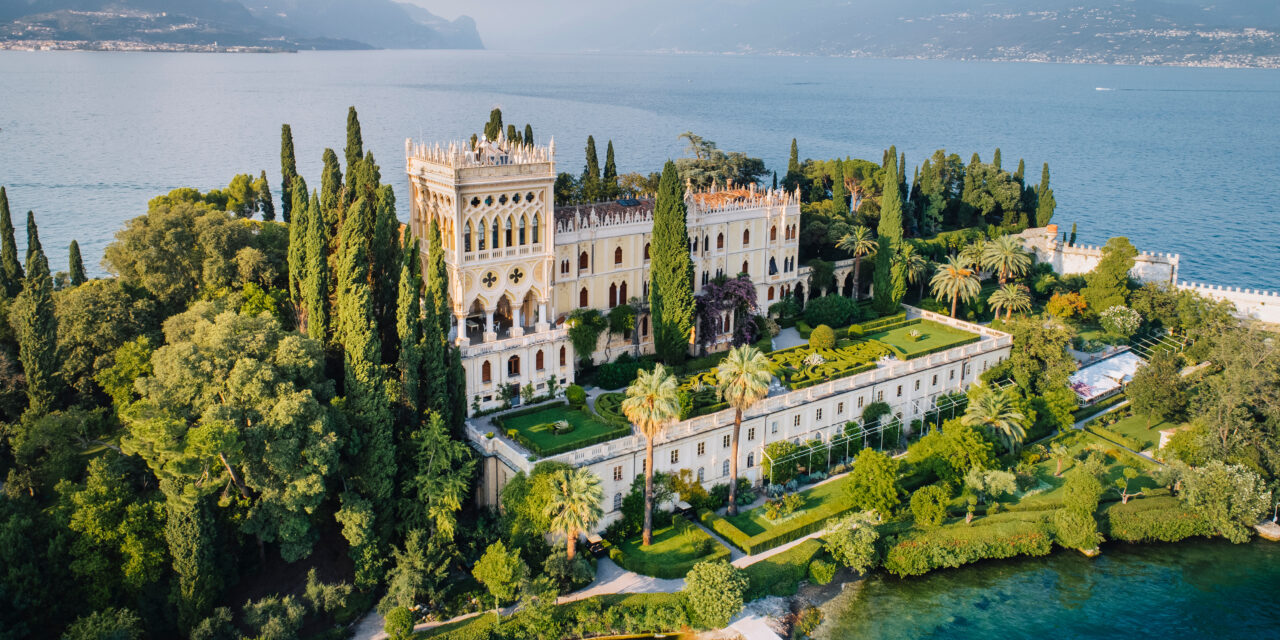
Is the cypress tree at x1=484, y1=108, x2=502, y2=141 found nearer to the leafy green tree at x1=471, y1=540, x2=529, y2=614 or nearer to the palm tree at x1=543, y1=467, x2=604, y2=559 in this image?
the palm tree at x1=543, y1=467, x2=604, y2=559

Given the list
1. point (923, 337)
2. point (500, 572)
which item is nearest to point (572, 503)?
point (500, 572)

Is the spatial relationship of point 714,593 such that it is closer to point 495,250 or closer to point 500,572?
point 500,572

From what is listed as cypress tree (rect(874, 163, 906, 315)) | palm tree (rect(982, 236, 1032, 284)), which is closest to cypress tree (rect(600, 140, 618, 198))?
cypress tree (rect(874, 163, 906, 315))

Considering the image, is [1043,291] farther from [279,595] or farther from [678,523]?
[279,595]

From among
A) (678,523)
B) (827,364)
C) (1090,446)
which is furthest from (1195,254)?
(678,523)

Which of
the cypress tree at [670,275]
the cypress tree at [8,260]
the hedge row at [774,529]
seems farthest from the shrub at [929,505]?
the cypress tree at [8,260]

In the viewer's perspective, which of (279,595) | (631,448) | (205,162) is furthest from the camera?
(205,162)

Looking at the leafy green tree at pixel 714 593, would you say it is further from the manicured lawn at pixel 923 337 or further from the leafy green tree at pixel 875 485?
the manicured lawn at pixel 923 337
